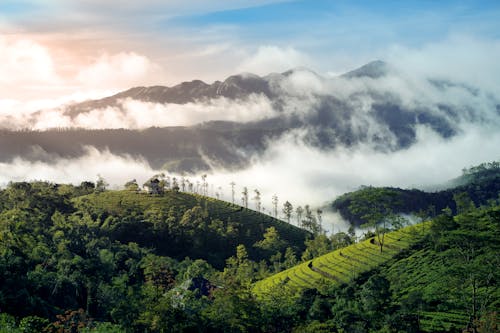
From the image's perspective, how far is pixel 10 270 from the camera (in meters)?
86.9

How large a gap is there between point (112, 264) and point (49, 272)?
26.8 meters

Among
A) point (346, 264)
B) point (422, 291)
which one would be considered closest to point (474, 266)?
point (422, 291)

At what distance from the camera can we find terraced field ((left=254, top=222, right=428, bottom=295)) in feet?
381

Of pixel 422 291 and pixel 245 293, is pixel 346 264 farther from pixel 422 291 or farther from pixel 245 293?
pixel 245 293

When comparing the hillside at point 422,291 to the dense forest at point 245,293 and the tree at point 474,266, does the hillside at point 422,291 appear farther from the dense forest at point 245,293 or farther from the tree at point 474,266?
the dense forest at point 245,293

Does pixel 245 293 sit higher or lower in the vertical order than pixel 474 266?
lower

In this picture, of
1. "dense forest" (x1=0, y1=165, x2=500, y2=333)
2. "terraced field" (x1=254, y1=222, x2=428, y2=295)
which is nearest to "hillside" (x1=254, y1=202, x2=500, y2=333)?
"dense forest" (x1=0, y1=165, x2=500, y2=333)

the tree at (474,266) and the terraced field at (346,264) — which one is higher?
the tree at (474,266)

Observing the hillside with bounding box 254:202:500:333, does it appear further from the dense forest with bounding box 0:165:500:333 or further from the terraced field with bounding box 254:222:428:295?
the terraced field with bounding box 254:222:428:295

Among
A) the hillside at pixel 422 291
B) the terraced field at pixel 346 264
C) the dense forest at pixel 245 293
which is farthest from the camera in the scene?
the terraced field at pixel 346 264

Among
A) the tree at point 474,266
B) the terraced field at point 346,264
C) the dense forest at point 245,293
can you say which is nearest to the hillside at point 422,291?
the tree at point 474,266

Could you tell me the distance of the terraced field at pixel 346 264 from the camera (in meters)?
116

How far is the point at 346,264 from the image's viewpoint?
124m

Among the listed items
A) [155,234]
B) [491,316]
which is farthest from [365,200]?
[155,234]
